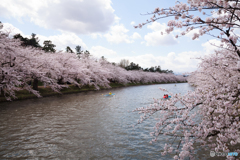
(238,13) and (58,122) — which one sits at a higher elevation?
(238,13)

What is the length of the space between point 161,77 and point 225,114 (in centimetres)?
10433

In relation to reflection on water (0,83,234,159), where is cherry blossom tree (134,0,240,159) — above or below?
above

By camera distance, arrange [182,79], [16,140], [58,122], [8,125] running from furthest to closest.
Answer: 1. [182,79]
2. [58,122]
3. [8,125]
4. [16,140]

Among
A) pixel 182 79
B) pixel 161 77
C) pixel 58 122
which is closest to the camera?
pixel 58 122

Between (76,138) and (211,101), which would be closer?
(211,101)

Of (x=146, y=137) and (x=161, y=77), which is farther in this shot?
(x=161, y=77)

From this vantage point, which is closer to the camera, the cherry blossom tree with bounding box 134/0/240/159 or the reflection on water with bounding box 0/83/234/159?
the cherry blossom tree with bounding box 134/0/240/159

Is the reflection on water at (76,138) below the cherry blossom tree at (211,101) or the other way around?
below

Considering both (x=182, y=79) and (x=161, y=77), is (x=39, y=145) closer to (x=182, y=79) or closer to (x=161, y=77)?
(x=161, y=77)

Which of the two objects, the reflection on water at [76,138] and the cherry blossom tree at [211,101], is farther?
the reflection on water at [76,138]

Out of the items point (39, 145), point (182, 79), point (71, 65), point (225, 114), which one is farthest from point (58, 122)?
point (182, 79)

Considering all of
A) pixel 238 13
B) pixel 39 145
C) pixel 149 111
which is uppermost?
pixel 238 13

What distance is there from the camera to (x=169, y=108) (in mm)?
4547

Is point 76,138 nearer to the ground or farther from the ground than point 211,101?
nearer to the ground
